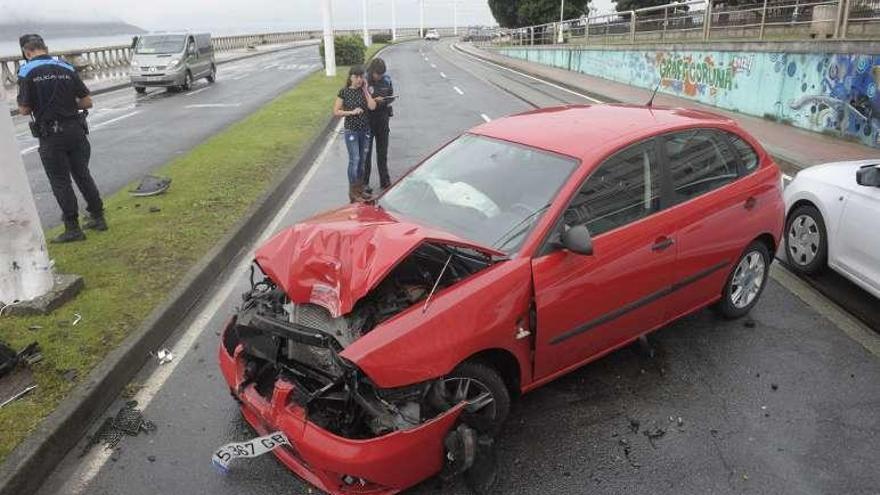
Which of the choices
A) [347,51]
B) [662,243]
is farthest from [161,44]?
[662,243]

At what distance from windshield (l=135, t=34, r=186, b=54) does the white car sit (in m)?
23.9

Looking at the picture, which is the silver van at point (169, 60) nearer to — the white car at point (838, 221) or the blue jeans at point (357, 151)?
the blue jeans at point (357, 151)

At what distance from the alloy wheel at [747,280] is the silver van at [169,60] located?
908 inches

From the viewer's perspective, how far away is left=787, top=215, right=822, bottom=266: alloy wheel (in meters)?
6.08

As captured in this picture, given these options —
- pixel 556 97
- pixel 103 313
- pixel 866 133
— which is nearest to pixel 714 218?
pixel 103 313

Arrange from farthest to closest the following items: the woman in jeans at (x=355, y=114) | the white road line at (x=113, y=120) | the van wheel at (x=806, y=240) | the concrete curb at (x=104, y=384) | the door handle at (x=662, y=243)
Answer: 1. the white road line at (x=113, y=120)
2. the woman in jeans at (x=355, y=114)
3. the van wheel at (x=806, y=240)
4. the door handle at (x=662, y=243)
5. the concrete curb at (x=104, y=384)

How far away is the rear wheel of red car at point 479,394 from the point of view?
3359 millimetres

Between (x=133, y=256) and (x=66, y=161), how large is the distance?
4.28 feet

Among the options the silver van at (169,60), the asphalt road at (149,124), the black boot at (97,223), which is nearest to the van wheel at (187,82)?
the silver van at (169,60)

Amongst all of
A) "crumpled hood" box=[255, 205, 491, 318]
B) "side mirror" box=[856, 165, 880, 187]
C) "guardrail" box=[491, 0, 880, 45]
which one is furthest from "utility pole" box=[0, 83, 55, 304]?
"guardrail" box=[491, 0, 880, 45]

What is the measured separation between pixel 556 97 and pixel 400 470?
18.2 m

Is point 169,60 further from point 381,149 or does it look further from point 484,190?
point 484,190

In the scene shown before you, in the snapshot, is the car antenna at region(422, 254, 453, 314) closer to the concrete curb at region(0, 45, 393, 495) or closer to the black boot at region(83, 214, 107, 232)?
the concrete curb at region(0, 45, 393, 495)

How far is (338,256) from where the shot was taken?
3693 millimetres
